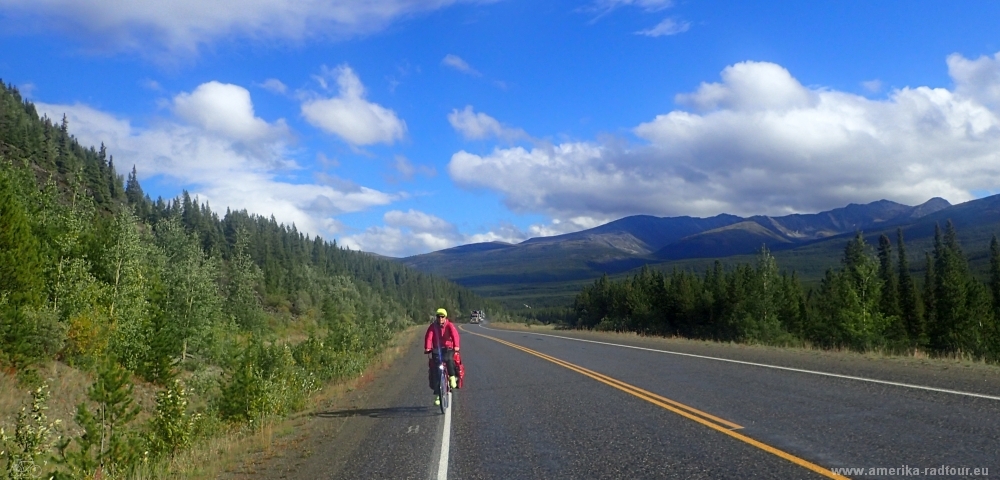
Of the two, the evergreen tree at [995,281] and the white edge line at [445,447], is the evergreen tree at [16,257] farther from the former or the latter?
the evergreen tree at [995,281]

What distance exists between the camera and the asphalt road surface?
23.8ft

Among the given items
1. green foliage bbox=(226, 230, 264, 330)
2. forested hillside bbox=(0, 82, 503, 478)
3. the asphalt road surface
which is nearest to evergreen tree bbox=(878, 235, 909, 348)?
forested hillside bbox=(0, 82, 503, 478)

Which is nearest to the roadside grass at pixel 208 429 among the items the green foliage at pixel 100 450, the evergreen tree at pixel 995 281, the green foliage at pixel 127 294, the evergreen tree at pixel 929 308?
the green foliage at pixel 100 450

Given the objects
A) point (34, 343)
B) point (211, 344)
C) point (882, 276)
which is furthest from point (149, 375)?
point (882, 276)

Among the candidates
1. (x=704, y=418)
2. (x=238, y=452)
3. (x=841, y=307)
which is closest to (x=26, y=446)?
(x=238, y=452)

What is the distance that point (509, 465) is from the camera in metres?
8.16

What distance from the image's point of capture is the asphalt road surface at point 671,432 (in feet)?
23.8

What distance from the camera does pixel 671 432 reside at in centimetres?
927

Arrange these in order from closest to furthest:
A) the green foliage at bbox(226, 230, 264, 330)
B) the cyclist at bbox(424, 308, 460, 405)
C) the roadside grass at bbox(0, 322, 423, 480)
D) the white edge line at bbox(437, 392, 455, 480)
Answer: the white edge line at bbox(437, 392, 455, 480) < the roadside grass at bbox(0, 322, 423, 480) < the cyclist at bbox(424, 308, 460, 405) < the green foliage at bbox(226, 230, 264, 330)

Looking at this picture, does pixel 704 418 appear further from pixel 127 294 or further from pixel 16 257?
pixel 127 294

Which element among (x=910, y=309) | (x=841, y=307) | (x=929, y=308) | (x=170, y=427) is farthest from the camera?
(x=910, y=309)

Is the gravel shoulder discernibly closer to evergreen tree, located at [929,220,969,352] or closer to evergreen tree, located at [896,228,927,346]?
evergreen tree, located at [929,220,969,352]

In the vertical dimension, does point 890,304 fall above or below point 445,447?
below

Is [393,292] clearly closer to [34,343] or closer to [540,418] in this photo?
[34,343]
